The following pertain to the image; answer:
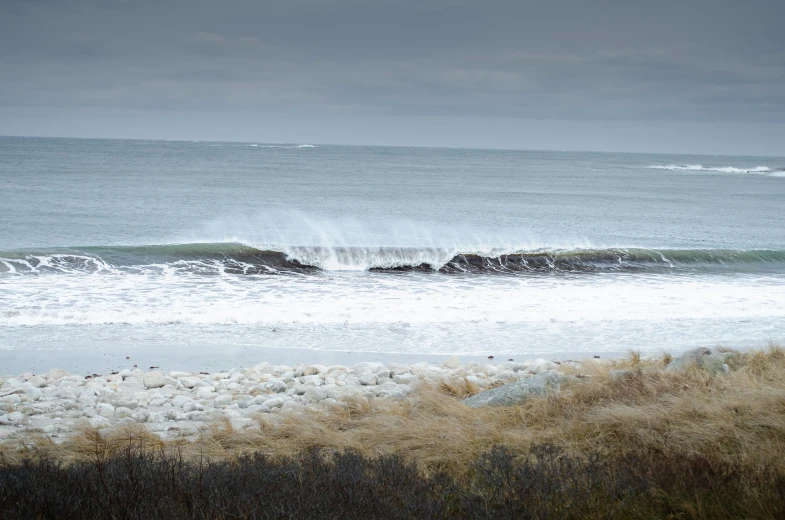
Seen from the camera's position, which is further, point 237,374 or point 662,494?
point 237,374

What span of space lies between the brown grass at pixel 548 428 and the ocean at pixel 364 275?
4.04 metres

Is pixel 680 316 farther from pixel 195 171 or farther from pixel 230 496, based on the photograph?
pixel 195 171

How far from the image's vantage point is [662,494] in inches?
145

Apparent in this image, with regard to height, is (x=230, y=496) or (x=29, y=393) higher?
(x=230, y=496)

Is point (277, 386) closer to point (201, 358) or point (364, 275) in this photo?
point (201, 358)

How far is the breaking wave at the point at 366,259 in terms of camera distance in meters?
19.1

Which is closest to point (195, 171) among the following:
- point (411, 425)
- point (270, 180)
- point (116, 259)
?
point (270, 180)

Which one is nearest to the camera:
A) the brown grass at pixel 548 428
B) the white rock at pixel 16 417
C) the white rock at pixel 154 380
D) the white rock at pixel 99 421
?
the brown grass at pixel 548 428

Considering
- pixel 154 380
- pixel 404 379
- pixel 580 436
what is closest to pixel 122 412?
pixel 154 380

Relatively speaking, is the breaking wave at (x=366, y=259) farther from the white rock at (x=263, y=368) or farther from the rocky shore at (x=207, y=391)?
the rocky shore at (x=207, y=391)

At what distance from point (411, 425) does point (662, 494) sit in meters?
2.73

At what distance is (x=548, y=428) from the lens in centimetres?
595

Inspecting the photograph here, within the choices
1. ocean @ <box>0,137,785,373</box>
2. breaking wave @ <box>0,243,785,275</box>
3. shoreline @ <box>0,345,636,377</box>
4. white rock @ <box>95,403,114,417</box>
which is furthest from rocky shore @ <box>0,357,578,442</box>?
breaking wave @ <box>0,243,785,275</box>

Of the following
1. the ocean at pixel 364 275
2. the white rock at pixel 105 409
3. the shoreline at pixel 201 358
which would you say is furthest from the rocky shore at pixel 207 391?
the ocean at pixel 364 275
